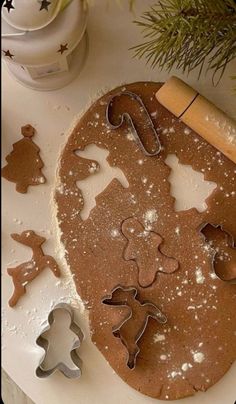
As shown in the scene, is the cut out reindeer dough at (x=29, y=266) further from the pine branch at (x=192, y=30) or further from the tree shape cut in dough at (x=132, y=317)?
the pine branch at (x=192, y=30)

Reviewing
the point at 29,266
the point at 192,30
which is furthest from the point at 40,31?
the point at 29,266

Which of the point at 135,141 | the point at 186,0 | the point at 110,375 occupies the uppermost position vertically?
the point at 186,0

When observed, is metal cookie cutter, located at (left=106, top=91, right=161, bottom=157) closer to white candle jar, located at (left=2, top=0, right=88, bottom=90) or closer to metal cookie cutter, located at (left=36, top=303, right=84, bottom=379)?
white candle jar, located at (left=2, top=0, right=88, bottom=90)

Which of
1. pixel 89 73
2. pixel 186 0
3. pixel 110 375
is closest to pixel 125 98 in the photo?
pixel 89 73

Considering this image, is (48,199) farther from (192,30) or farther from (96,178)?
(192,30)

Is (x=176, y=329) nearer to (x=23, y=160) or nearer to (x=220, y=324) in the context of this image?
(x=220, y=324)

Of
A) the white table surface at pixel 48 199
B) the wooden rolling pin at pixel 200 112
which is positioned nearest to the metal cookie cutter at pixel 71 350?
the white table surface at pixel 48 199
